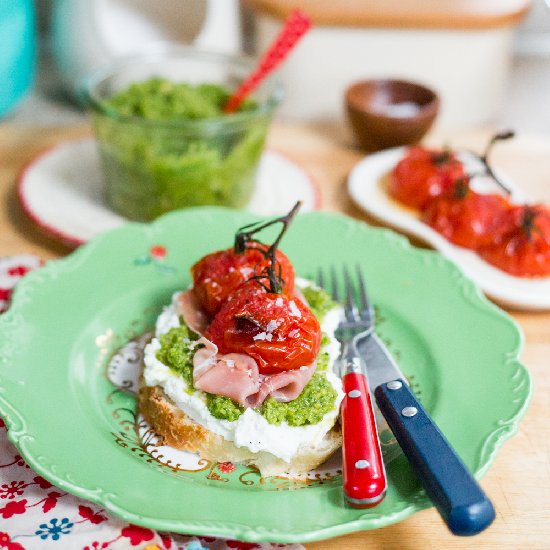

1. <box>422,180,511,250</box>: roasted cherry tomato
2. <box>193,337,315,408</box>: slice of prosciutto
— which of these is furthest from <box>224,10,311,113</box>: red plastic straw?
<box>193,337,315,408</box>: slice of prosciutto

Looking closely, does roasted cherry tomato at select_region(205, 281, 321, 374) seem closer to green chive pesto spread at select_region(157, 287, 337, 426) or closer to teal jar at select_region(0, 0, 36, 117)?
green chive pesto spread at select_region(157, 287, 337, 426)

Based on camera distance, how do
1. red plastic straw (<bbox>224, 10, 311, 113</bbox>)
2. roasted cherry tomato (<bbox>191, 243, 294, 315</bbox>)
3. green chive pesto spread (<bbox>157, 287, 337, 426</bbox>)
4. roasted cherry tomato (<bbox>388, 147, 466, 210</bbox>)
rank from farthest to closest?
roasted cherry tomato (<bbox>388, 147, 466, 210</bbox>)
red plastic straw (<bbox>224, 10, 311, 113</bbox>)
roasted cherry tomato (<bbox>191, 243, 294, 315</bbox>)
green chive pesto spread (<bbox>157, 287, 337, 426</bbox>)

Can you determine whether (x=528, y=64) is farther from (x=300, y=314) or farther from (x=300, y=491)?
(x=300, y=491)

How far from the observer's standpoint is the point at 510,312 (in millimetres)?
1710

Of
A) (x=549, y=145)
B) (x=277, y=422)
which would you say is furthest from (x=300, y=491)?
(x=549, y=145)

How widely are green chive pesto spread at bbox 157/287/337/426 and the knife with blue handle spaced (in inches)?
3.9

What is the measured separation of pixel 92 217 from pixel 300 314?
0.92 m

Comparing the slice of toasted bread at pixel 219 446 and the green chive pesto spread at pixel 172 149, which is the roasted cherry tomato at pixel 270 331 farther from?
the green chive pesto spread at pixel 172 149

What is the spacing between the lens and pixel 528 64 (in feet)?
11.4

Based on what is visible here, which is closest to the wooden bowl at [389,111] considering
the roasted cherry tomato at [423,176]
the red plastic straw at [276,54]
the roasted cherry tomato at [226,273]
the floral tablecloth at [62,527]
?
the roasted cherry tomato at [423,176]

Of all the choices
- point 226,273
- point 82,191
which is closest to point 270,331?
point 226,273

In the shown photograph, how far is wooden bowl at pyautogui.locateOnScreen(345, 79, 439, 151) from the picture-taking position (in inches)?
91.4

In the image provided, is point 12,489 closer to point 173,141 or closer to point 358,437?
point 358,437

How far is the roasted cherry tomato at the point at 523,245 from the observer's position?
1733 mm
